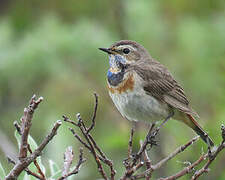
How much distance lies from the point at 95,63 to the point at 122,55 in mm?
1366

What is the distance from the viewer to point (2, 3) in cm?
789

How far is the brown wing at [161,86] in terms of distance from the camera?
4571 millimetres

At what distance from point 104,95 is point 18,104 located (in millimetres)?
1136

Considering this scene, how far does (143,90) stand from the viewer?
446cm

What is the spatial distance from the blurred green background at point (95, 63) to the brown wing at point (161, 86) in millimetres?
367

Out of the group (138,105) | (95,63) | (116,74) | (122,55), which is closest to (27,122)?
(138,105)

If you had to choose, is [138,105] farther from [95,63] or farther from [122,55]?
[95,63]

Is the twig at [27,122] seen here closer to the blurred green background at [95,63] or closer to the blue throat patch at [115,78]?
the blue throat patch at [115,78]

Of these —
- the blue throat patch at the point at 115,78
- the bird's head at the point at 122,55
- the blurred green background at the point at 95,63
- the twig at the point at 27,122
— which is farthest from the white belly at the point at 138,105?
the twig at the point at 27,122

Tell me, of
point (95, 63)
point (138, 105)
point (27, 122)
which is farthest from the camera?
point (95, 63)

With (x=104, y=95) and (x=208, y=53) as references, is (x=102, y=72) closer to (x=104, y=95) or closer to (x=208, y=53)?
(x=104, y=95)

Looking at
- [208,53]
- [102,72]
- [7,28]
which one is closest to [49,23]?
[7,28]

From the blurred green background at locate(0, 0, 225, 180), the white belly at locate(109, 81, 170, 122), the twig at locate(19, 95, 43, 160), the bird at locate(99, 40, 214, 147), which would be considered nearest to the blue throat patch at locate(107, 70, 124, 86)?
the bird at locate(99, 40, 214, 147)

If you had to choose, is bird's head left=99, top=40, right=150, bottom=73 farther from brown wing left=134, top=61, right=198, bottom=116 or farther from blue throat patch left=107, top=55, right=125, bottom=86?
brown wing left=134, top=61, right=198, bottom=116
